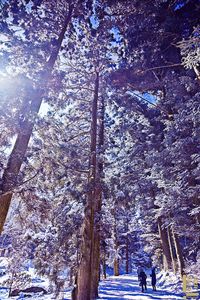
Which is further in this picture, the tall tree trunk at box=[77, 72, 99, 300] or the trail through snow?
the trail through snow

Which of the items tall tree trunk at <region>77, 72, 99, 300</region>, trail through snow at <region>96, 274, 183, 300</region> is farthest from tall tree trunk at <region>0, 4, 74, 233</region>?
trail through snow at <region>96, 274, 183, 300</region>

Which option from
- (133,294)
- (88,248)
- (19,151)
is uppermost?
(19,151)

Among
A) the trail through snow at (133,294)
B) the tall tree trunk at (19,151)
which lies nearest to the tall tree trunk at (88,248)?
the tall tree trunk at (19,151)

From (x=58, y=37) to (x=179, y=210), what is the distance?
11.2 metres

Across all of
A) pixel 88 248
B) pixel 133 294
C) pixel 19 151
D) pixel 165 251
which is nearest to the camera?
pixel 19 151

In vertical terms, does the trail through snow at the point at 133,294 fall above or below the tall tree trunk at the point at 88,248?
below

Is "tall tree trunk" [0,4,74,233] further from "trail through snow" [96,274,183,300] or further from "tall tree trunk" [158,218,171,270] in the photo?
"tall tree trunk" [158,218,171,270]

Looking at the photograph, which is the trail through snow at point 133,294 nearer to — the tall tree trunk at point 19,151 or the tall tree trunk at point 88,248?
the tall tree trunk at point 88,248

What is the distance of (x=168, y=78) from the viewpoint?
47.1 ft

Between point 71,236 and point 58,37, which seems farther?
point 71,236

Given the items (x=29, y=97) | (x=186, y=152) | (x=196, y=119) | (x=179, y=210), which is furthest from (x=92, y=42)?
(x=179, y=210)

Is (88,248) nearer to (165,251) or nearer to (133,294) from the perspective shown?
(133,294)

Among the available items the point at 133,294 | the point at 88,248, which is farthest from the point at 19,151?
the point at 133,294

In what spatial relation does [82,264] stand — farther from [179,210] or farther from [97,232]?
[179,210]
